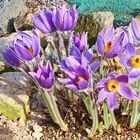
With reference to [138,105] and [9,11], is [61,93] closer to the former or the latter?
[138,105]

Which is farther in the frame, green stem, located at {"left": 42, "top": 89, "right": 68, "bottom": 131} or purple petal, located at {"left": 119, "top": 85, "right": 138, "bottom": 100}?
green stem, located at {"left": 42, "top": 89, "right": 68, "bottom": 131}

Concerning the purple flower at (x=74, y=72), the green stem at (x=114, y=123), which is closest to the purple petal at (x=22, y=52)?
the purple flower at (x=74, y=72)

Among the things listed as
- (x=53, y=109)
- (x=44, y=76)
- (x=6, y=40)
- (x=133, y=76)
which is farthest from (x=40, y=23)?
(x=6, y=40)

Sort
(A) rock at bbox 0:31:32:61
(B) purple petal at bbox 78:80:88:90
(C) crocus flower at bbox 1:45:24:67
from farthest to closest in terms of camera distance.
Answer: (A) rock at bbox 0:31:32:61 → (C) crocus flower at bbox 1:45:24:67 → (B) purple petal at bbox 78:80:88:90

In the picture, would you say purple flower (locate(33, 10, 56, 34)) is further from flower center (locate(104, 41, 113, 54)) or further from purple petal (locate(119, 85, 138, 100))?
purple petal (locate(119, 85, 138, 100))

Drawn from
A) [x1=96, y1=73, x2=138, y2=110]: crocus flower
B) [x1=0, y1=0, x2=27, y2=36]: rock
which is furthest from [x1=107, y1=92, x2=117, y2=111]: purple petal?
[x1=0, y1=0, x2=27, y2=36]: rock

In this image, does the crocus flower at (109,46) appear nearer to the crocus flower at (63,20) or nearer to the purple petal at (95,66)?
the purple petal at (95,66)
